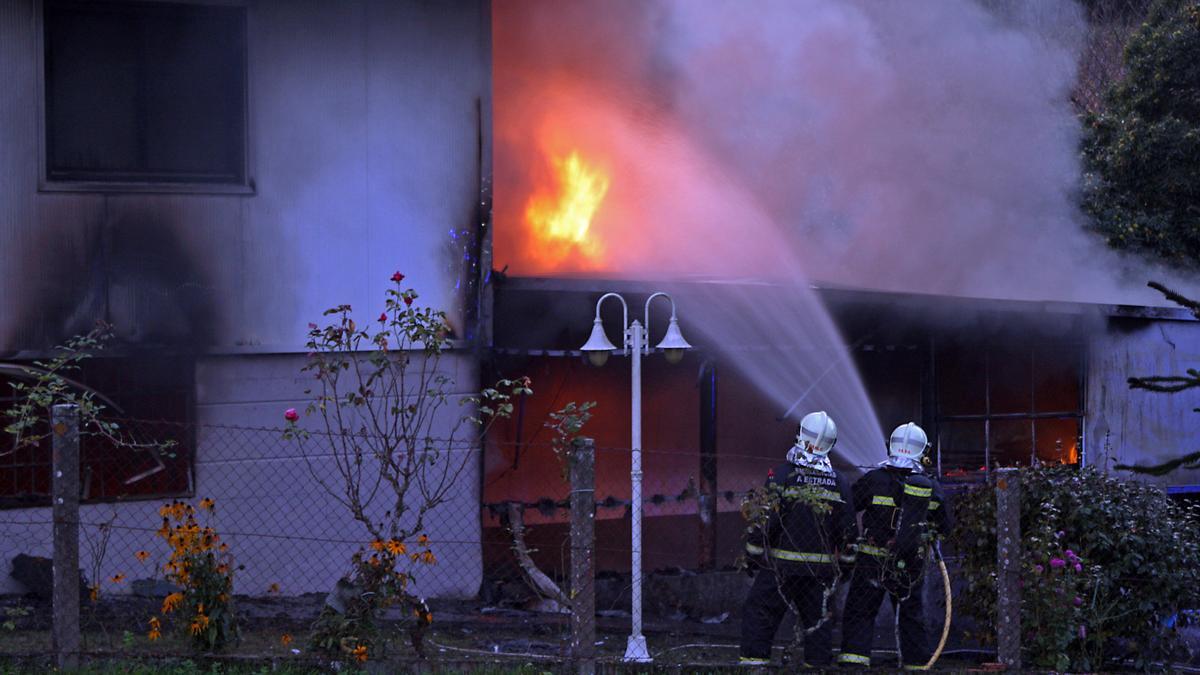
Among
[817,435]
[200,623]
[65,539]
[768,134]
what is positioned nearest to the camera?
[65,539]

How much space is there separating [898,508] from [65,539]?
16.4ft

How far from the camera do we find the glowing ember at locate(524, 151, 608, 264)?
40.3ft

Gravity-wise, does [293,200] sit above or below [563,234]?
above

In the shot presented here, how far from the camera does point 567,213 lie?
12.4m

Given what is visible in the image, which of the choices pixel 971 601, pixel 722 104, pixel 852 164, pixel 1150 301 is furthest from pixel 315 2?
pixel 1150 301

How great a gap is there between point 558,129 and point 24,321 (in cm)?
532

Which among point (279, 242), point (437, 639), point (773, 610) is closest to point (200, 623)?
point (437, 639)

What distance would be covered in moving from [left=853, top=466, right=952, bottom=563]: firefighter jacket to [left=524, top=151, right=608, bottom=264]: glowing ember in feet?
15.3

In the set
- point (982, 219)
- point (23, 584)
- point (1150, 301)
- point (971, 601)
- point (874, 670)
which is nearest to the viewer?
point (874, 670)

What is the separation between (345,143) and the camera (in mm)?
10367

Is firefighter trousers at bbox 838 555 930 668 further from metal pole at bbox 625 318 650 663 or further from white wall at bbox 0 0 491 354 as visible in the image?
white wall at bbox 0 0 491 354

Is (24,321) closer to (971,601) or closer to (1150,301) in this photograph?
(971,601)

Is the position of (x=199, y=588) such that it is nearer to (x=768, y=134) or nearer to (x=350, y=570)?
(x=350, y=570)

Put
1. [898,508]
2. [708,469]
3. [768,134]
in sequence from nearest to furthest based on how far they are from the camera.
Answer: [898,508], [708,469], [768,134]
